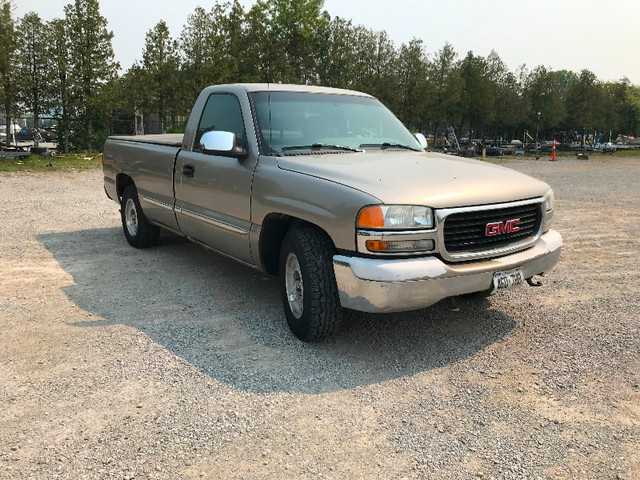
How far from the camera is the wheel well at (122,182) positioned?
7270mm

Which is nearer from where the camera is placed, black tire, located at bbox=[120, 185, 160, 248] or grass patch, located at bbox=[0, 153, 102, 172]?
black tire, located at bbox=[120, 185, 160, 248]

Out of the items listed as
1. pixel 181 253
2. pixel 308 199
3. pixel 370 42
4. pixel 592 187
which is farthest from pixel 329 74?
pixel 308 199

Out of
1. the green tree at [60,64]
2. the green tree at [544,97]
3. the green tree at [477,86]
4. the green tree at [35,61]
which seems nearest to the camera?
the green tree at [60,64]

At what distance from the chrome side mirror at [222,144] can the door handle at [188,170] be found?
2.61 feet

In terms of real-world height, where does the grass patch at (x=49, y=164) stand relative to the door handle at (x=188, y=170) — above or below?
below

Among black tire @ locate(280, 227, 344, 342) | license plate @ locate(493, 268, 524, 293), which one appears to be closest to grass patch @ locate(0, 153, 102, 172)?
black tire @ locate(280, 227, 344, 342)

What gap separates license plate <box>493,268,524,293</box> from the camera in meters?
3.88

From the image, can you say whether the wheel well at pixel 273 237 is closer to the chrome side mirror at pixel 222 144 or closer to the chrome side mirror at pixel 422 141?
the chrome side mirror at pixel 222 144

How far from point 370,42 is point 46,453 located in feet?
150

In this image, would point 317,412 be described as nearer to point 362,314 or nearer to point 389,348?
point 389,348

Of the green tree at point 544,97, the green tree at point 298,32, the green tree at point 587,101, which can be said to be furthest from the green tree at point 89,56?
the green tree at point 587,101

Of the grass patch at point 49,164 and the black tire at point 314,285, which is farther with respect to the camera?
the grass patch at point 49,164

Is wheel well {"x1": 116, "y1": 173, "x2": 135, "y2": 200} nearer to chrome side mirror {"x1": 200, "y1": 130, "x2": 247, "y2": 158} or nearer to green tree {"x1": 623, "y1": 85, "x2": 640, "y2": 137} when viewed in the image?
chrome side mirror {"x1": 200, "y1": 130, "x2": 247, "y2": 158}

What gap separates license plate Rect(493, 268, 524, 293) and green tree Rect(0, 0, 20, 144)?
25090 millimetres
